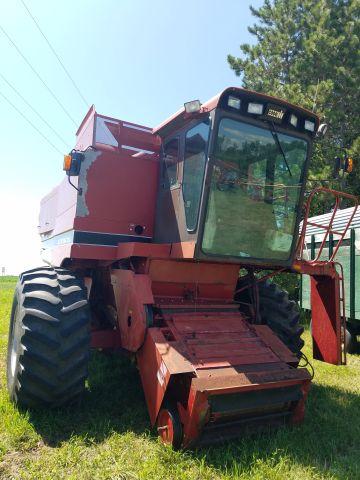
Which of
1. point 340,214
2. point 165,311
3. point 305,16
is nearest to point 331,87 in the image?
point 305,16

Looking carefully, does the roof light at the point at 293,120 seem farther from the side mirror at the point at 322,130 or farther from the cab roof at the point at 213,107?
the side mirror at the point at 322,130

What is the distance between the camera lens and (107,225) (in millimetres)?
4711

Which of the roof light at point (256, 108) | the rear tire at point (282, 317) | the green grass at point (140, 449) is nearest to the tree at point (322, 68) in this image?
the rear tire at point (282, 317)

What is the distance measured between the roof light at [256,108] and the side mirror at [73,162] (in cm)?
190

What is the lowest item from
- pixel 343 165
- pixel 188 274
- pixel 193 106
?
pixel 188 274

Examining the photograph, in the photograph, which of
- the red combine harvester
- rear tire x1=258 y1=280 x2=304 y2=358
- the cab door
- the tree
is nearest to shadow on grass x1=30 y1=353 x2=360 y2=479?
the red combine harvester

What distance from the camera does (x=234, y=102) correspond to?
378 centimetres

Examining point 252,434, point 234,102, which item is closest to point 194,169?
point 234,102

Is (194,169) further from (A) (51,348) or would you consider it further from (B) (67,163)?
(A) (51,348)

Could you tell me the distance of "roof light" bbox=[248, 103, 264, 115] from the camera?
3869 mm

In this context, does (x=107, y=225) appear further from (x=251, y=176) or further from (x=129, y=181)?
(x=251, y=176)

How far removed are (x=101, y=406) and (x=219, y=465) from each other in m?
1.46

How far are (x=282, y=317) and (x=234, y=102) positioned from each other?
252 centimetres

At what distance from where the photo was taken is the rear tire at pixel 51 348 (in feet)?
11.4
